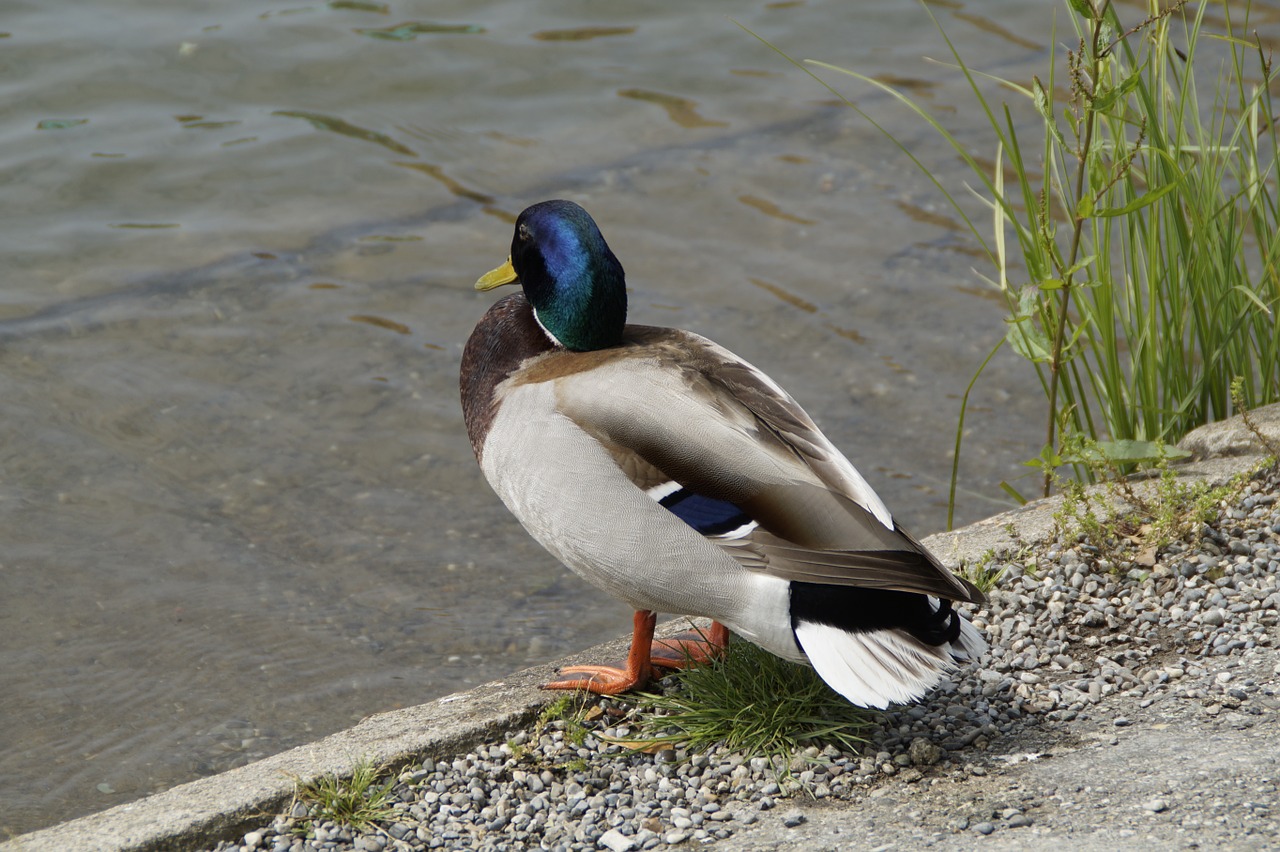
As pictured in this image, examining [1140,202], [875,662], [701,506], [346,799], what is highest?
[1140,202]

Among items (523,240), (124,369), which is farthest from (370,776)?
(124,369)

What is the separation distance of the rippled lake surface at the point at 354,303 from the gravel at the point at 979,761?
1.15 meters

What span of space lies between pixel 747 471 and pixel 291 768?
3.51 ft

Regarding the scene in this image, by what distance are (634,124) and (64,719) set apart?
453 cm

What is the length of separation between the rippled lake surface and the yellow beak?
4.00 feet

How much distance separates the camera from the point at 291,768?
2699 millimetres

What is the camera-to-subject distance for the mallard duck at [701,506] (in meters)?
2.46

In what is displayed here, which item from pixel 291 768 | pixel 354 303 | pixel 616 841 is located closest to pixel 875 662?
pixel 616 841

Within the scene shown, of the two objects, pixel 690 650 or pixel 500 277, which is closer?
pixel 690 650

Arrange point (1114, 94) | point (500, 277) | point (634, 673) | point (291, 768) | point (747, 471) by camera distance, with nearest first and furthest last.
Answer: point (747, 471), point (291, 768), point (634, 673), point (1114, 94), point (500, 277)

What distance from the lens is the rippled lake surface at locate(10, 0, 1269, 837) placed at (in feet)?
13.1

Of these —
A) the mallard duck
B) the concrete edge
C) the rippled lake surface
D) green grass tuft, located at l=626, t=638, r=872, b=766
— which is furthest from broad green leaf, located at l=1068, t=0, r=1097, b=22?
the rippled lake surface

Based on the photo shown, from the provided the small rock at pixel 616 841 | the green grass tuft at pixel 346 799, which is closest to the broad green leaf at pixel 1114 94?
the small rock at pixel 616 841

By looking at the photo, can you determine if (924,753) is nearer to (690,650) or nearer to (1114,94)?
(690,650)
